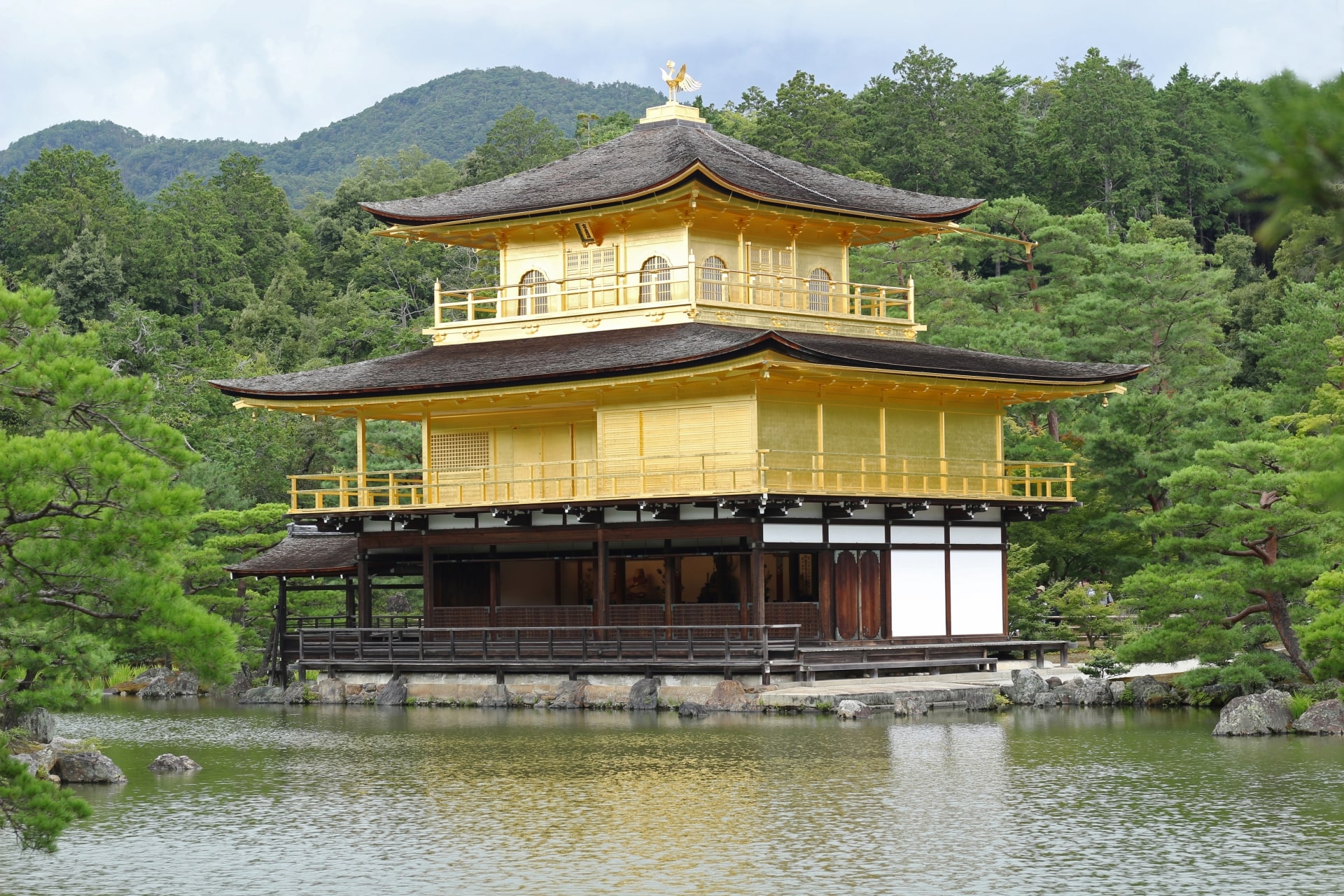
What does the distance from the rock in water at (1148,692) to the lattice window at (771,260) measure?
1193 cm

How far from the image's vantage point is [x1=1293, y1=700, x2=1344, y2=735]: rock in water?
25.7m

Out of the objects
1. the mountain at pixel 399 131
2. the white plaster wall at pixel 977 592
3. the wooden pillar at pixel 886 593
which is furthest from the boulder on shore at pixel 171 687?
the mountain at pixel 399 131

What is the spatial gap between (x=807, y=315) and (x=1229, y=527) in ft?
38.0

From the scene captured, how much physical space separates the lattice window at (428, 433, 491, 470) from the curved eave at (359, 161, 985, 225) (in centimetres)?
466

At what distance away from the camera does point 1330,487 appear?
573 centimetres

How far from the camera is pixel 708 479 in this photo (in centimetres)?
3328

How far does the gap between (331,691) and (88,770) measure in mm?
13552

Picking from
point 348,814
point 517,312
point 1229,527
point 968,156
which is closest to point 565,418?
point 517,312

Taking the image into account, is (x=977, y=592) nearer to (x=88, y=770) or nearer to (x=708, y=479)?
(x=708, y=479)

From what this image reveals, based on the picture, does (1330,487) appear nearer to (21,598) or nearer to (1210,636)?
(21,598)

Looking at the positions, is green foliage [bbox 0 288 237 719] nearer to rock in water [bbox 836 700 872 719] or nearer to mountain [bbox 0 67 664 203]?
rock in water [bbox 836 700 872 719]

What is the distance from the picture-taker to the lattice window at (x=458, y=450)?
38625 millimetres

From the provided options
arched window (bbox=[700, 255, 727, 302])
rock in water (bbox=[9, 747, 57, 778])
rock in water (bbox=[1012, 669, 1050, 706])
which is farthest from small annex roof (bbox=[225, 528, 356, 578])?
rock in water (bbox=[9, 747, 57, 778])

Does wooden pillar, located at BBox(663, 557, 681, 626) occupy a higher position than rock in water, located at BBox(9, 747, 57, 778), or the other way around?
wooden pillar, located at BBox(663, 557, 681, 626)
